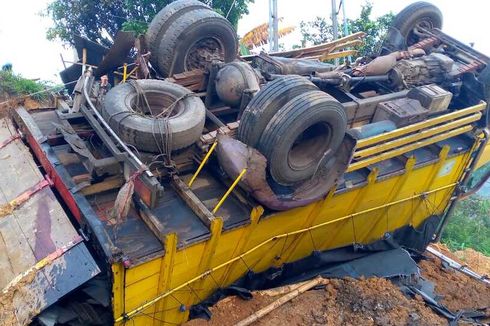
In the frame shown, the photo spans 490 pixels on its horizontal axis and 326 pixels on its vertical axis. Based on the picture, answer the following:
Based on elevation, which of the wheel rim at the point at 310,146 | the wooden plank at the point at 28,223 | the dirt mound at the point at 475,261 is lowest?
the dirt mound at the point at 475,261

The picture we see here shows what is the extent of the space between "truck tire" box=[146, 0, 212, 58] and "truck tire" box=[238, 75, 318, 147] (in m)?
1.87

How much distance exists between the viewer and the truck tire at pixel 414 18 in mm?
6773

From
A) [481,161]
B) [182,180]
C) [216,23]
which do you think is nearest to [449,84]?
[481,161]

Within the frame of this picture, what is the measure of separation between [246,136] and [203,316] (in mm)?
1629

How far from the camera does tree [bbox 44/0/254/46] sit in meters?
11.7

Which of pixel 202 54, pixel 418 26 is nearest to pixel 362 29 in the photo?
pixel 418 26

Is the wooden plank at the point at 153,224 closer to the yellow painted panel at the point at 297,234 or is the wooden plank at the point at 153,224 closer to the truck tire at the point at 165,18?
the yellow painted panel at the point at 297,234

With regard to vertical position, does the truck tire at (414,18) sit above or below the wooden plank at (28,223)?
above

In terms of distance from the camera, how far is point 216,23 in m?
5.50

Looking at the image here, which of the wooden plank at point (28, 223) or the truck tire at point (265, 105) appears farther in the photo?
the truck tire at point (265, 105)

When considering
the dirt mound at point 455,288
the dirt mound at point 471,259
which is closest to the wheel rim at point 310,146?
the dirt mound at point 455,288

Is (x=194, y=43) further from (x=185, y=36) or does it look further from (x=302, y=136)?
(x=302, y=136)

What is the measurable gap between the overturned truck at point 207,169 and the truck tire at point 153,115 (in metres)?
0.02

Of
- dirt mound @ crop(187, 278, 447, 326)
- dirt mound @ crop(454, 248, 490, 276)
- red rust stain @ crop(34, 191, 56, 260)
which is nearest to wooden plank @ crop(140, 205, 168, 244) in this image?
red rust stain @ crop(34, 191, 56, 260)
